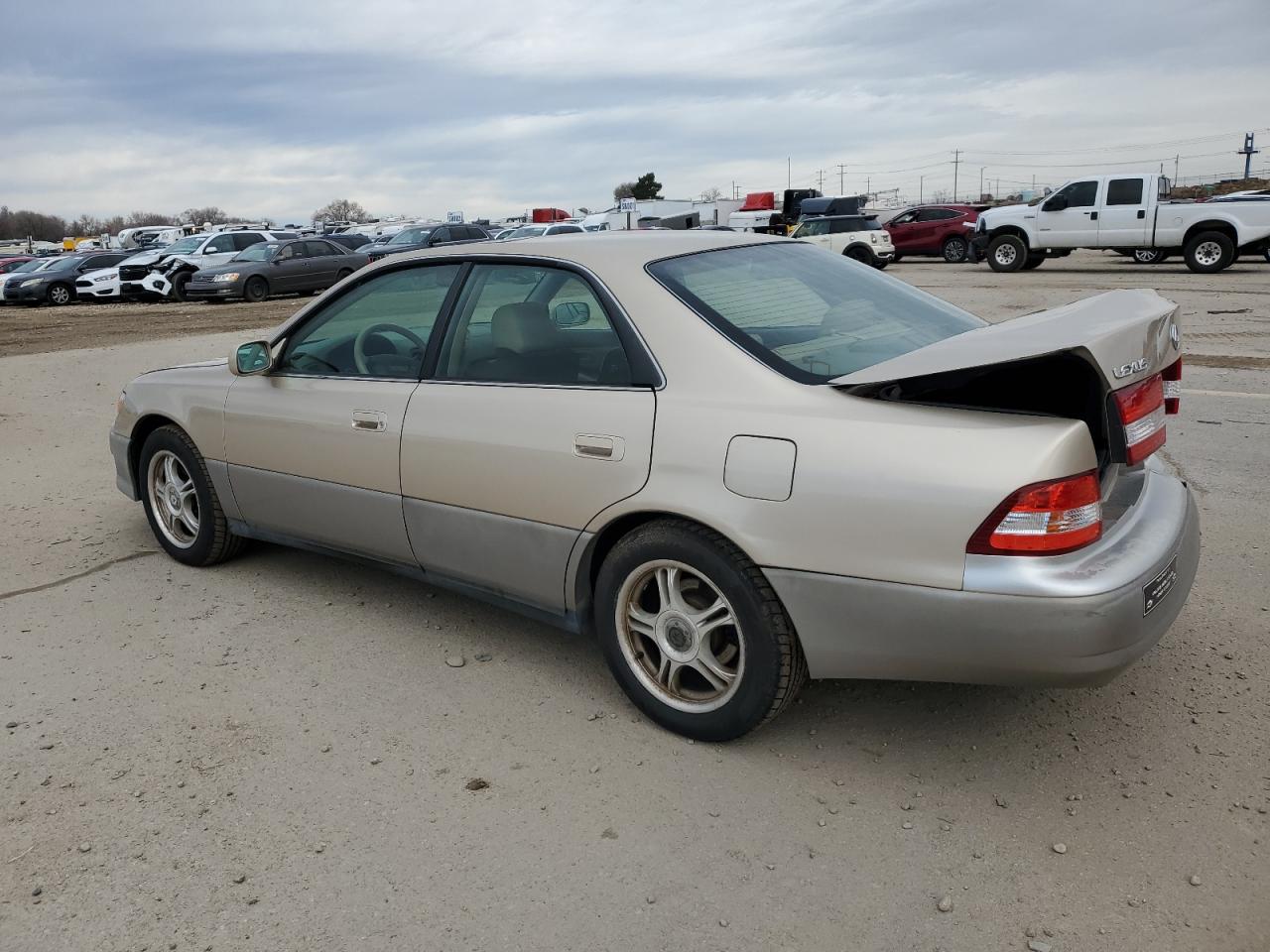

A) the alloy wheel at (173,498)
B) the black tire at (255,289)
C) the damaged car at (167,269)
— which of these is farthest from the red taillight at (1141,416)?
the damaged car at (167,269)

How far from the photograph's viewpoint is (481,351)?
140 inches

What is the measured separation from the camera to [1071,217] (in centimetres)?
2147

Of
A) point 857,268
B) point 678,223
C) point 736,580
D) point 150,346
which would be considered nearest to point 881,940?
point 736,580

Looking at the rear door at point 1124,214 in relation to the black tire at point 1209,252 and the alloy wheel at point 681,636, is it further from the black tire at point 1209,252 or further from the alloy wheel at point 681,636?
the alloy wheel at point 681,636

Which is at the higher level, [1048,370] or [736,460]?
[1048,370]

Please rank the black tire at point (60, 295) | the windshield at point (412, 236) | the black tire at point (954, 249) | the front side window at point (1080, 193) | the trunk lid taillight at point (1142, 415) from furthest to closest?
1. the black tire at point (954, 249)
2. the windshield at point (412, 236)
3. the black tire at point (60, 295)
4. the front side window at point (1080, 193)
5. the trunk lid taillight at point (1142, 415)

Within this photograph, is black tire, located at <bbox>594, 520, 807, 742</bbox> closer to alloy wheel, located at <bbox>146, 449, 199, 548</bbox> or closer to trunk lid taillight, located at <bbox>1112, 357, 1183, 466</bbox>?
trunk lid taillight, located at <bbox>1112, 357, 1183, 466</bbox>

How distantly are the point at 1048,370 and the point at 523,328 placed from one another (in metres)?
1.67

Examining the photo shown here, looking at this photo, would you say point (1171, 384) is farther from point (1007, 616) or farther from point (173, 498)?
point (173, 498)

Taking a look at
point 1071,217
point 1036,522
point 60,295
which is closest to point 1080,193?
point 1071,217

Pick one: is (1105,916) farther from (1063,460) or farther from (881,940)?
(1063,460)

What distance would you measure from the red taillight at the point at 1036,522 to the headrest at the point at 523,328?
1556 millimetres

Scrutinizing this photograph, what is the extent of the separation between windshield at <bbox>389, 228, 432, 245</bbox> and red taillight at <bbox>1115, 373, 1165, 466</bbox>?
25.0 m

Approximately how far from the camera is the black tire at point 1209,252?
19656 mm
